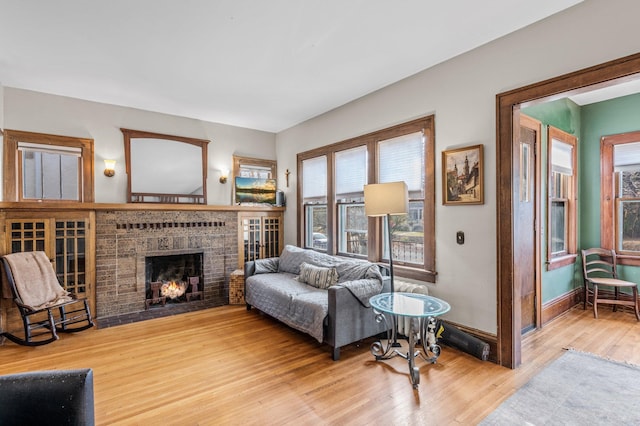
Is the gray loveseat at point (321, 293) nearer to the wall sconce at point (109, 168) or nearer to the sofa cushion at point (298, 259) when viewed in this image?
the sofa cushion at point (298, 259)

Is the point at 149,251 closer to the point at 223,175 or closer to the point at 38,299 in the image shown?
the point at 38,299

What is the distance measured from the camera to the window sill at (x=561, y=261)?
3.97 m

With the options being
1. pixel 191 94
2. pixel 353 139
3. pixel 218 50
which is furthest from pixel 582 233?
pixel 191 94

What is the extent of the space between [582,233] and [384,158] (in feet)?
10.8

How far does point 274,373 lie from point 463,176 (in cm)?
254

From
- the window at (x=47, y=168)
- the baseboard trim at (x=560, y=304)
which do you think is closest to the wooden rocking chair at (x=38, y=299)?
the window at (x=47, y=168)

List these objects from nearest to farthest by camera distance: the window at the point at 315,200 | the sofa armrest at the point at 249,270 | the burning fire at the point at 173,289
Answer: the sofa armrest at the point at 249,270
the burning fire at the point at 173,289
the window at the point at 315,200

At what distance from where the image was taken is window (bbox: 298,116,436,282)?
11.4 feet

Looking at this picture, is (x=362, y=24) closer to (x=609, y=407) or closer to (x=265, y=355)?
(x=265, y=355)

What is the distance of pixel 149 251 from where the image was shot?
455 centimetres

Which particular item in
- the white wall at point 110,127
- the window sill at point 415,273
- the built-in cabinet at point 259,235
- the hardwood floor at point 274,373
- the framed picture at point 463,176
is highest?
the white wall at point 110,127

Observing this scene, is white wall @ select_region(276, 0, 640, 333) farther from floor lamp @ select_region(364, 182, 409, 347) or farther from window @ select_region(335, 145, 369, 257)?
window @ select_region(335, 145, 369, 257)

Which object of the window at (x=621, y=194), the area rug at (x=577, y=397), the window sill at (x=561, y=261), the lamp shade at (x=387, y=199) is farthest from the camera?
the window at (x=621, y=194)

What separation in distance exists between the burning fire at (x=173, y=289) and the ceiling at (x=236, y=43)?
269 cm
